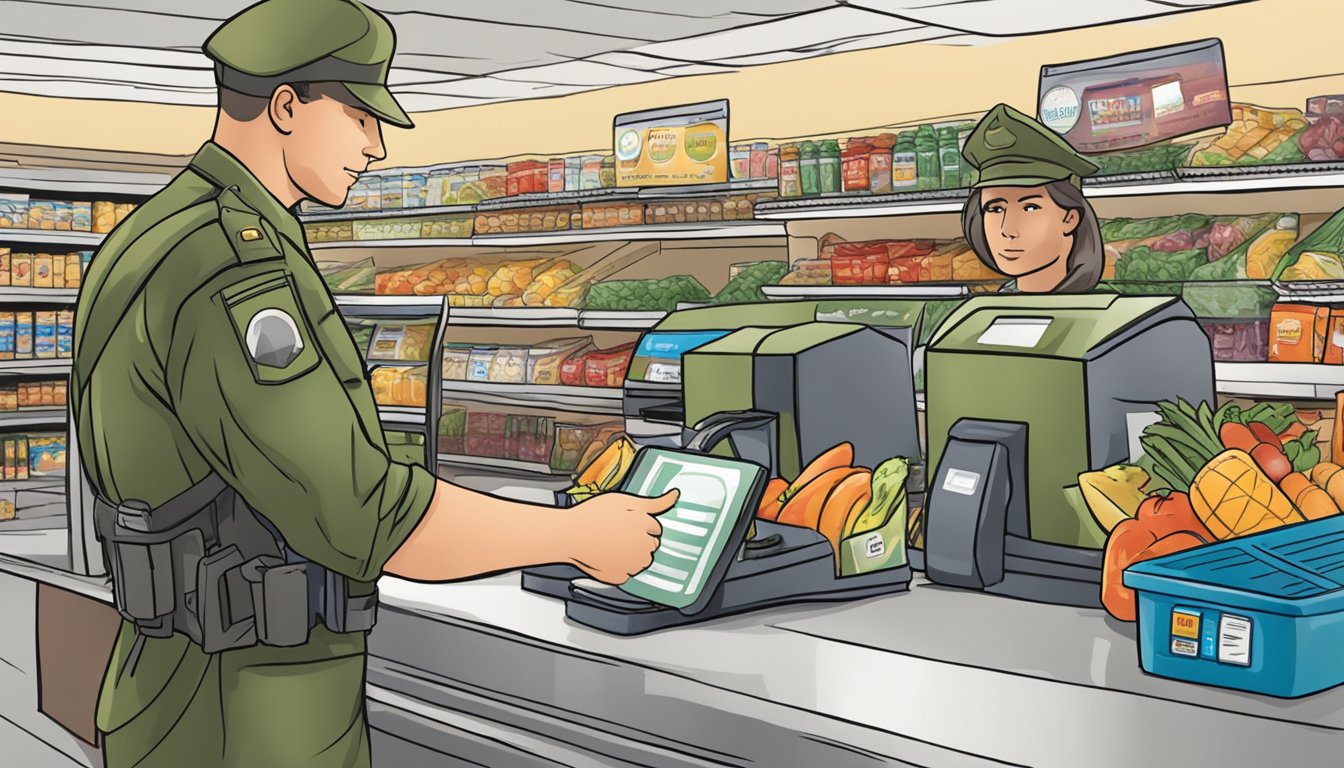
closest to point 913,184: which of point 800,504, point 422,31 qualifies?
point 800,504

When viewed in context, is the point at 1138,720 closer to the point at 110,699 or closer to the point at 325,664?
the point at 325,664

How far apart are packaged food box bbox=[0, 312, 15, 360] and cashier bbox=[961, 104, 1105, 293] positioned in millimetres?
4216

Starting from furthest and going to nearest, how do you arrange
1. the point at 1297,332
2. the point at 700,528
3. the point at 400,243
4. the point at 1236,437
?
the point at 400,243 → the point at 1297,332 → the point at 1236,437 → the point at 700,528

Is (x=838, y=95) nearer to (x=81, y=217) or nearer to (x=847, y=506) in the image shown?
(x=81, y=217)

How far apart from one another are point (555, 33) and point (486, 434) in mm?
1869

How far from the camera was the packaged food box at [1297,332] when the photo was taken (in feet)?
12.0

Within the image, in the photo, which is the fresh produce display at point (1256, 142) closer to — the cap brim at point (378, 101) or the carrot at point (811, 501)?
the carrot at point (811, 501)

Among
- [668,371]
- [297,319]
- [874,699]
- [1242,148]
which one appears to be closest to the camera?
[297,319]

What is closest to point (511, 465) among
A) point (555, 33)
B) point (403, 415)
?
point (403, 415)

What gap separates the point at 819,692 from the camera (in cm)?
186

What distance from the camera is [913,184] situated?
14.0 feet

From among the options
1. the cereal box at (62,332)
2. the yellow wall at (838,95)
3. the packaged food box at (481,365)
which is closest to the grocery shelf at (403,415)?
the packaged food box at (481,365)

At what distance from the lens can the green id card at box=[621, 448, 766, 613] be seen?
204 centimetres

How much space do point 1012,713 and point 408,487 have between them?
0.88m
